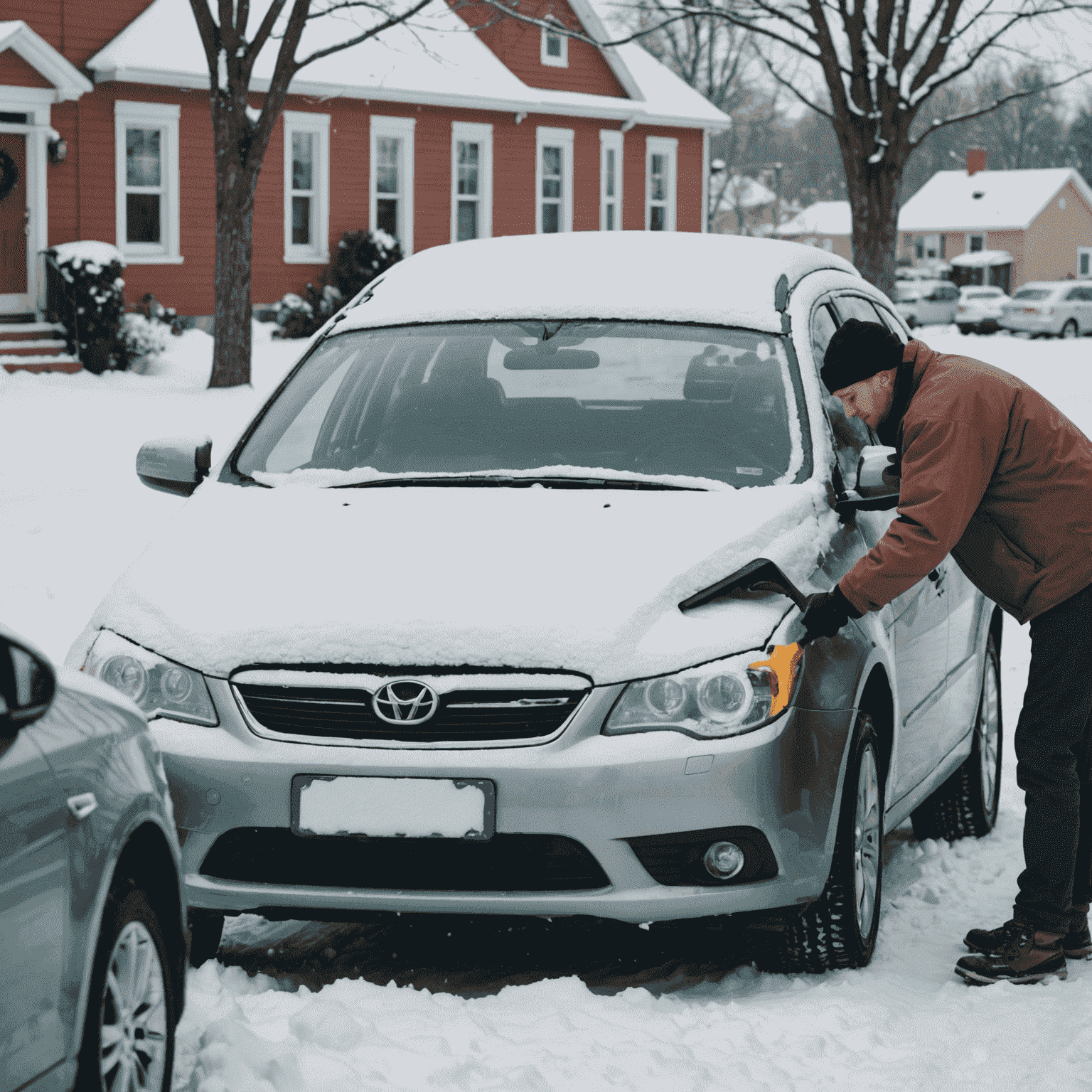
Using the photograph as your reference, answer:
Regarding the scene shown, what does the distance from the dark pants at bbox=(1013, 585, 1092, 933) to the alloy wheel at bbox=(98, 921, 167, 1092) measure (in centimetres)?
250

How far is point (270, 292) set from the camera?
2922 cm

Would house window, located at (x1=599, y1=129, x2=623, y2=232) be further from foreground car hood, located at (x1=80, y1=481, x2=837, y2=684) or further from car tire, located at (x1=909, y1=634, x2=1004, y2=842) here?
foreground car hood, located at (x1=80, y1=481, x2=837, y2=684)

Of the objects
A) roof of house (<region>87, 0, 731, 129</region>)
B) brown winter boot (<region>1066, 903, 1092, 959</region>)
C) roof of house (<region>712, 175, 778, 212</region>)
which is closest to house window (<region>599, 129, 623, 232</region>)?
roof of house (<region>87, 0, 731, 129</region>)

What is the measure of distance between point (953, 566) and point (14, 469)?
34.0 ft

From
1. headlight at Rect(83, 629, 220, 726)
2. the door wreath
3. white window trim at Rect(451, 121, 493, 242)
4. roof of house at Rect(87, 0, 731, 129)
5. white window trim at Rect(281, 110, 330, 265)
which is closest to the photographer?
headlight at Rect(83, 629, 220, 726)

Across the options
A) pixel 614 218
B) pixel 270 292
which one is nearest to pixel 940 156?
pixel 614 218

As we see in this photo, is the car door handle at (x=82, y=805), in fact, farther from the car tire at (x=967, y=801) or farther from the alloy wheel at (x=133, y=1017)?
the car tire at (x=967, y=801)

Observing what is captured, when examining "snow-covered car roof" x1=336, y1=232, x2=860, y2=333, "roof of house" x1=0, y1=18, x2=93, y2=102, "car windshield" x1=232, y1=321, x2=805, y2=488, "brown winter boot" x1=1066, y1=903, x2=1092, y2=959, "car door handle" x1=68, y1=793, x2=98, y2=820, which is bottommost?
"brown winter boot" x1=1066, y1=903, x2=1092, y2=959

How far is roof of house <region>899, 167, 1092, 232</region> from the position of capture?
78188 millimetres

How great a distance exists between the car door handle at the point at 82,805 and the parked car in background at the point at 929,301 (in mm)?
51504

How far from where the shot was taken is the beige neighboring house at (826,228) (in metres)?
91.9

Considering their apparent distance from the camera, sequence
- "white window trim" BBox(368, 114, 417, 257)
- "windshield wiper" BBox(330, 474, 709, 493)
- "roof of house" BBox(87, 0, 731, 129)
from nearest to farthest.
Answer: "windshield wiper" BBox(330, 474, 709, 493) < "roof of house" BBox(87, 0, 731, 129) < "white window trim" BBox(368, 114, 417, 257)

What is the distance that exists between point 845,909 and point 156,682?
1773mm

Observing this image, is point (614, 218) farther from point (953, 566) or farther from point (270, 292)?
point (953, 566)
